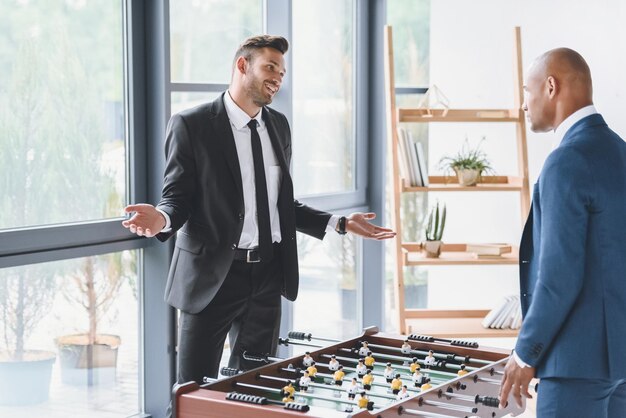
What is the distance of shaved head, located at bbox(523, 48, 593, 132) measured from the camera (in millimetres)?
2631

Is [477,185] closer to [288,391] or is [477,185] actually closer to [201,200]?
[201,200]

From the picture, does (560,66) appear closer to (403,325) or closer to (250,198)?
(250,198)

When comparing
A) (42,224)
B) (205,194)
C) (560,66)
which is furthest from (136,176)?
(560,66)

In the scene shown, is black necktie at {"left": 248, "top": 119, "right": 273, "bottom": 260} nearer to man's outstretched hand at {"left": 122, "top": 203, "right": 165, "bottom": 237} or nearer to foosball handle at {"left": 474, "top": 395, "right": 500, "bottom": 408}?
man's outstretched hand at {"left": 122, "top": 203, "right": 165, "bottom": 237}

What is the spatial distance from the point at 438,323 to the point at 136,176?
204 cm

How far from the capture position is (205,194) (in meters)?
3.38

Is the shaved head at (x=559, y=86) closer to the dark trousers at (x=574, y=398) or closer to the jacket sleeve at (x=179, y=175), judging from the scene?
the dark trousers at (x=574, y=398)

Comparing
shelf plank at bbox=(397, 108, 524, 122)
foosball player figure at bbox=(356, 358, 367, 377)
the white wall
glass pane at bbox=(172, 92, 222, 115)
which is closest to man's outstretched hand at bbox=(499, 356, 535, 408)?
foosball player figure at bbox=(356, 358, 367, 377)

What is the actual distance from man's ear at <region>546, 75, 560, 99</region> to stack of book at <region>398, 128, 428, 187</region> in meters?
2.51

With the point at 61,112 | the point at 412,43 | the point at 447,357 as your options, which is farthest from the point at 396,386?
the point at 412,43

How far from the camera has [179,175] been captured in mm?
3346

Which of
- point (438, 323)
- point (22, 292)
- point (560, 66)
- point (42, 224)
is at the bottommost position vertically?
point (438, 323)

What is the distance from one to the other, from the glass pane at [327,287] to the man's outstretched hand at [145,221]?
2295mm

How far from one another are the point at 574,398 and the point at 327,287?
321 centimetres
